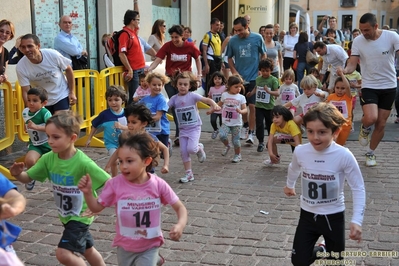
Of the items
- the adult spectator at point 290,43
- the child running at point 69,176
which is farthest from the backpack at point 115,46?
the adult spectator at point 290,43

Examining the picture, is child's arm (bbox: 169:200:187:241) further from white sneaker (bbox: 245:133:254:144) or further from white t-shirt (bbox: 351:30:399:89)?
white sneaker (bbox: 245:133:254:144)

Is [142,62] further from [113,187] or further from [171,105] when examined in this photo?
[113,187]

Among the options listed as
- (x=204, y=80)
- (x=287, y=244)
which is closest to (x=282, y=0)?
(x=204, y=80)

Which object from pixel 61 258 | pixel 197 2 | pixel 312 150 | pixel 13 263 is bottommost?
pixel 61 258

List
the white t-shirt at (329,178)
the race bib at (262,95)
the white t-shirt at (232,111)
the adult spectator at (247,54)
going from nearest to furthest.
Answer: the white t-shirt at (329,178), the white t-shirt at (232,111), the race bib at (262,95), the adult spectator at (247,54)

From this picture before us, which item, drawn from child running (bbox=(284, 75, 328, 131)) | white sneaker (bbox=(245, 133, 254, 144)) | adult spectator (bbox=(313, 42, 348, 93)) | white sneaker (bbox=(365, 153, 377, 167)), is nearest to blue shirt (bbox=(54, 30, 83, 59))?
white sneaker (bbox=(245, 133, 254, 144))

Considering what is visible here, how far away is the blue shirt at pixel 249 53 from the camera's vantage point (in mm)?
10016

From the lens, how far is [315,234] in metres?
4.09

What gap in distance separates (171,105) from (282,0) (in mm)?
16927

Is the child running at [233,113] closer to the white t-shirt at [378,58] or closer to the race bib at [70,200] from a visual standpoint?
the white t-shirt at [378,58]

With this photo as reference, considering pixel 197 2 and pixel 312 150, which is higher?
pixel 197 2

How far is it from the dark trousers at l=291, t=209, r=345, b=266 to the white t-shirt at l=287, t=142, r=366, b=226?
5 cm

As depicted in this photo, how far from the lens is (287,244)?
5195mm

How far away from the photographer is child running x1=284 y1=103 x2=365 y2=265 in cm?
398
